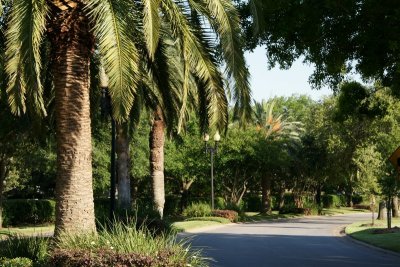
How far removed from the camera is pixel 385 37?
39.5 ft

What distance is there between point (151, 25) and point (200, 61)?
5.03 ft

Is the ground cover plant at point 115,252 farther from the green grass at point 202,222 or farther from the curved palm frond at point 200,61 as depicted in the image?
the green grass at point 202,222

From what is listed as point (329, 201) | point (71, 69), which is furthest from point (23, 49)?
point (329, 201)

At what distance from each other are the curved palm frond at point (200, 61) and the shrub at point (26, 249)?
4309mm

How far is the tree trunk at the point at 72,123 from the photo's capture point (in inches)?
425

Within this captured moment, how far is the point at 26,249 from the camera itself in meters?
11.6

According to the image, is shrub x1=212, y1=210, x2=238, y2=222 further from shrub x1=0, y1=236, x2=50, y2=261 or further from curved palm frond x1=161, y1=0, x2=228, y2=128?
curved palm frond x1=161, y1=0, x2=228, y2=128

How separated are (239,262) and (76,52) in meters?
7.37

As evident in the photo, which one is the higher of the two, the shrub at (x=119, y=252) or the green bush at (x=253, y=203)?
the shrub at (x=119, y=252)

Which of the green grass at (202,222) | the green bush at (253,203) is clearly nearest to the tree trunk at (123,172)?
the green grass at (202,222)

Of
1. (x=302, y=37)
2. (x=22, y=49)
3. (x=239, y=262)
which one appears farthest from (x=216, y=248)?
(x=22, y=49)

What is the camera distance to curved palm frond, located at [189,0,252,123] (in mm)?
10172

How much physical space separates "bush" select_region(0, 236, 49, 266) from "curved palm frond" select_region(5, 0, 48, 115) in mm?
2999

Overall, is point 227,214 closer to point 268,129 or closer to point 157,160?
point 157,160
